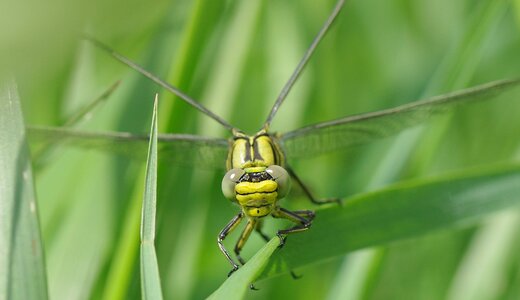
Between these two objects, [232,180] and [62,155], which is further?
[62,155]

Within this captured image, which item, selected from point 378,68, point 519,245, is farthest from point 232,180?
point 378,68

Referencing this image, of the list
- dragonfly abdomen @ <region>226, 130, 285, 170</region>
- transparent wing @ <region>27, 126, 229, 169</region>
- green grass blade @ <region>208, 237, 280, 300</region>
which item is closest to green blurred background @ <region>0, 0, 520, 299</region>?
transparent wing @ <region>27, 126, 229, 169</region>

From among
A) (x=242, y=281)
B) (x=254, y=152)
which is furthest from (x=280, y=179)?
(x=242, y=281)

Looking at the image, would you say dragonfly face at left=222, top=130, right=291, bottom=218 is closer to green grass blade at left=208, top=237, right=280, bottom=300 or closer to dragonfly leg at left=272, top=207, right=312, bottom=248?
dragonfly leg at left=272, top=207, right=312, bottom=248

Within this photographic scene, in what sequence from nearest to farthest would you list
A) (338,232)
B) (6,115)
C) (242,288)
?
(242,288) < (6,115) < (338,232)

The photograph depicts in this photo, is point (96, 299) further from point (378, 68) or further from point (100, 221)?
point (378, 68)

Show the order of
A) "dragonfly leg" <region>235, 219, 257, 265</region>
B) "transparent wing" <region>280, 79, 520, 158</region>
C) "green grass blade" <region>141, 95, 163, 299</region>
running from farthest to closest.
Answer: "transparent wing" <region>280, 79, 520, 158</region>
"dragonfly leg" <region>235, 219, 257, 265</region>
"green grass blade" <region>141, 95, 163, 299</region>
